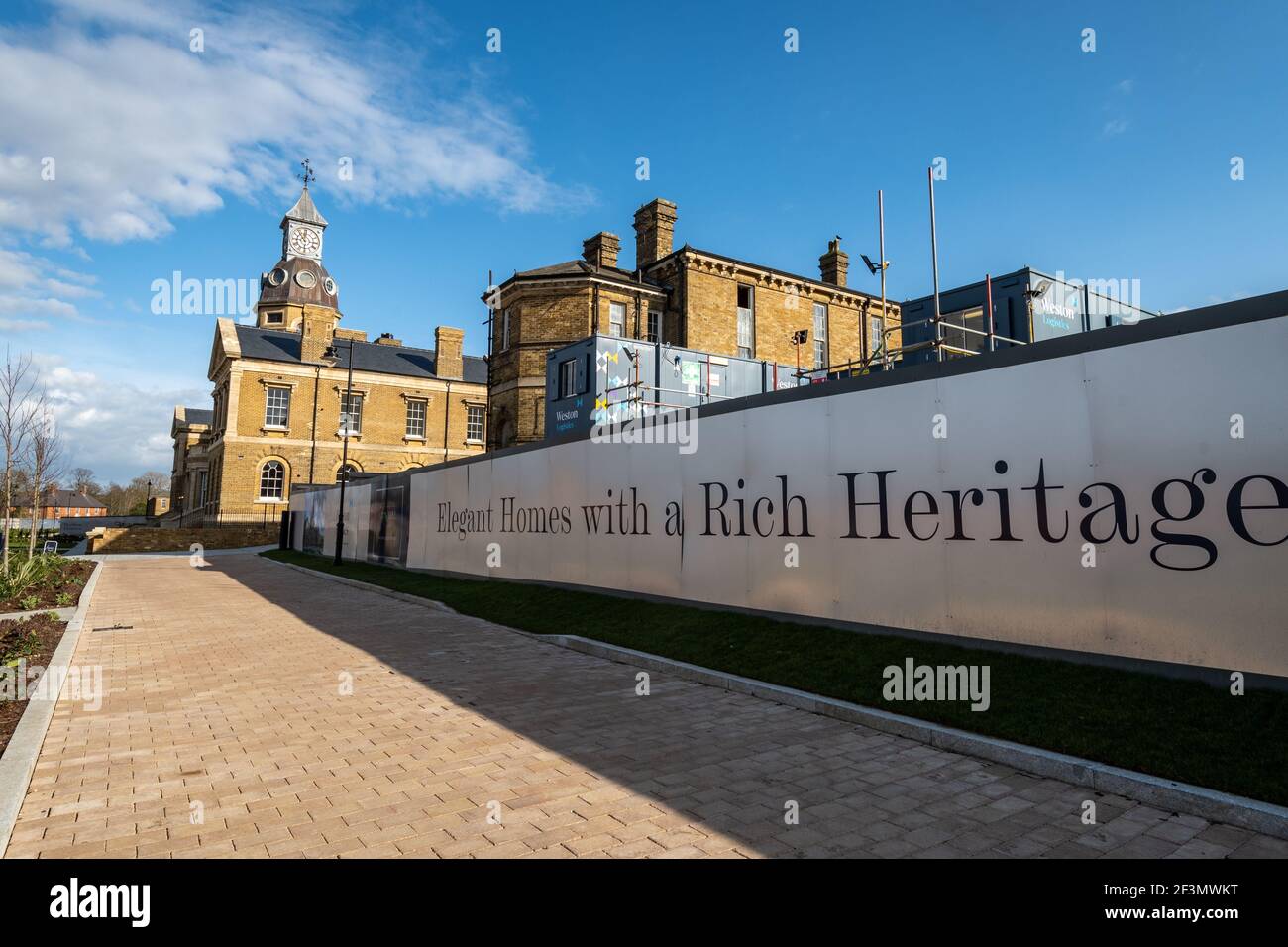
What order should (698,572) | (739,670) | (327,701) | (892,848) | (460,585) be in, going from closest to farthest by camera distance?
(892,848), (327,701), (739,670), (698,572), (460,585)

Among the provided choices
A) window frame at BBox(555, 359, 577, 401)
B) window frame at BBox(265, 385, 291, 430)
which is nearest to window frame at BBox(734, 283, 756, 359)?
window frame at BBox(555, 359, 577, 401)

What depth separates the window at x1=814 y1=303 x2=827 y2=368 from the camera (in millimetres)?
36156

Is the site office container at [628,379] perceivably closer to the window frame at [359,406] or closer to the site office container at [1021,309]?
the site office container at [1021,309]

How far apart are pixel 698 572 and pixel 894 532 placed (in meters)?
3.78

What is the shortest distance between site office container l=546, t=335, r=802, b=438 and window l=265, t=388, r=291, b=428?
31.1 meters

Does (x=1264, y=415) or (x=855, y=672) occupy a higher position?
(x=1264, y=415)

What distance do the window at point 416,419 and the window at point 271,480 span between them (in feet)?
28.5

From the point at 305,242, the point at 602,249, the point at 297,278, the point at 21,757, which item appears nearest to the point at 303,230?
the point at 305,242

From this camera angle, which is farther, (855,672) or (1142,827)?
(855,672)

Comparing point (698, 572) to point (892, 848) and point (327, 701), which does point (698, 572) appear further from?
point (892, 848)

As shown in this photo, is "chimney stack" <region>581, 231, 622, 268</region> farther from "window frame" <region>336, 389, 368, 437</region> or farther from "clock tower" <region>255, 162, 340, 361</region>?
"clock tower" <region>255, 162, 340, 361</region>

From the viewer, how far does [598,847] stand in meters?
3.80
